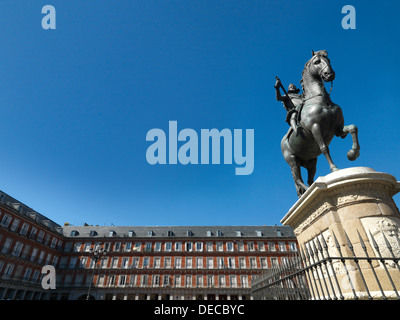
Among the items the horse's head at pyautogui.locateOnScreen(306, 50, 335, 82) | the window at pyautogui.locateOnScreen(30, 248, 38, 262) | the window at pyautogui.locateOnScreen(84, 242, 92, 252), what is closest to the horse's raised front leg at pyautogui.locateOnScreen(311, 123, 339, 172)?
the horse's head at pyautogui.locateOnScreen(306, 50, 335, 82)

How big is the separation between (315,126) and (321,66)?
122cm

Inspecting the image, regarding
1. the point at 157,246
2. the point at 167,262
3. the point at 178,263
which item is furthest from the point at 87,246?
the point at 178,263

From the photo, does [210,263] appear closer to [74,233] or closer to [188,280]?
[188,280]

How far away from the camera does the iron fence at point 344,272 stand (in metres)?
2.52

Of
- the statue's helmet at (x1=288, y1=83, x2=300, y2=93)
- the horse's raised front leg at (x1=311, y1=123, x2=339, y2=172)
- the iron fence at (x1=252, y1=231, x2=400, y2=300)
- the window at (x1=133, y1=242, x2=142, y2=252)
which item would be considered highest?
the window at (x1=133, y1=242, x2=142, y2=252)

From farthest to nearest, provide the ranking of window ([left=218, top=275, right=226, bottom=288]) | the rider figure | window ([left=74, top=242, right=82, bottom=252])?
window ([left=74, top=242, right=82, bottom=252]) < window ([left=218, top=275, right=226, bottom=288]) < the rider figure

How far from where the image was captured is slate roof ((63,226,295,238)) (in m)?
41.8

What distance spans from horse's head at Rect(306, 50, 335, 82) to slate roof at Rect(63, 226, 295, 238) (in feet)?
127

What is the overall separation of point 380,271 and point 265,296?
2.34 metres

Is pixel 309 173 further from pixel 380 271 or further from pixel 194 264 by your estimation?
pixel 194 264

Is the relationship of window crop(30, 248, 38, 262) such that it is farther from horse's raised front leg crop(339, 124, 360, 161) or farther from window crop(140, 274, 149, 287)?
horse's raised front leg crop(339, 124, 360, 161)

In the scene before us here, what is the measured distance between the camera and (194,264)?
124ft
